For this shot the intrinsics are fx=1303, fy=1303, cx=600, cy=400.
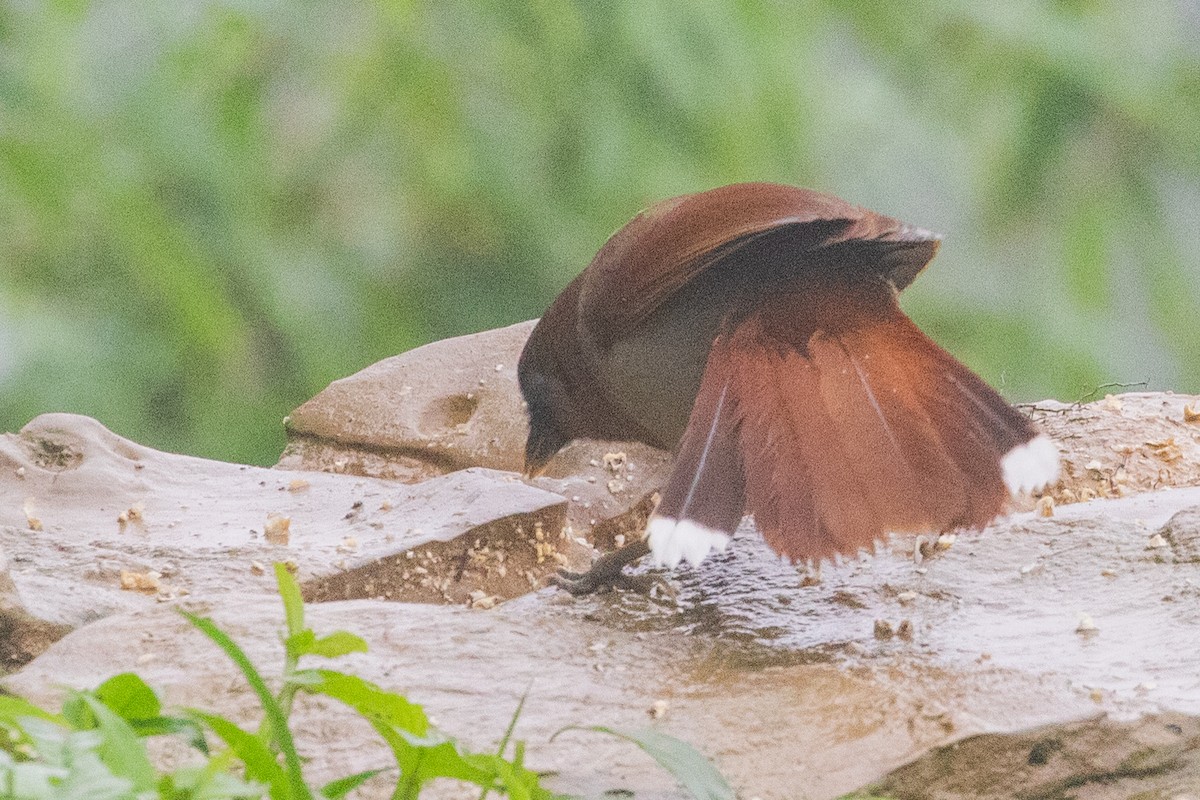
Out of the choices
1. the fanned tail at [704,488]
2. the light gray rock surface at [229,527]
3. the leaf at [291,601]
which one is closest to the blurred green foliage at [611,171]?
the light gray rock surface at [229,527]

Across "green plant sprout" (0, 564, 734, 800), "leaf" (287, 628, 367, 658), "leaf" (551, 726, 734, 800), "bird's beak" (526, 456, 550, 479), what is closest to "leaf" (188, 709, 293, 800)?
"green plant sprout" (0, 564, 734, 800)

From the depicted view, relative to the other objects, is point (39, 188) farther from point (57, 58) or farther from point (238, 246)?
point (238, 246)

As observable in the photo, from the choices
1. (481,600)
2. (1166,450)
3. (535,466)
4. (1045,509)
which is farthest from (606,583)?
(1166,450)

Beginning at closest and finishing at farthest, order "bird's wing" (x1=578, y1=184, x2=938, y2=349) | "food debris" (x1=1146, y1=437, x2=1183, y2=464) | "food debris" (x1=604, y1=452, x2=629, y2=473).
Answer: "bird's wing" (x1=578, y1=184, x2=938, y2=349) → "food debris" (x1=1146, y1=437, x2=1183, y2=464) → "food debris" (x1=604, y1=452, x2=629, y2=473)

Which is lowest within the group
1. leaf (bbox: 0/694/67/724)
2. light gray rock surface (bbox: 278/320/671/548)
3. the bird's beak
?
leaf (bbox: 0/694/67/724)

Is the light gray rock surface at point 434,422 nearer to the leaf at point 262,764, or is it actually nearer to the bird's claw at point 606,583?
the bird's claw at point 606,583

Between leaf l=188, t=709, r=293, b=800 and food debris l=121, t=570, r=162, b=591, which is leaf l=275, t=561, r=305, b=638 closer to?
leaf l=188, t=709, r=293, b=800

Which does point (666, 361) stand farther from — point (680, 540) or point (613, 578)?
point (680, 540)
